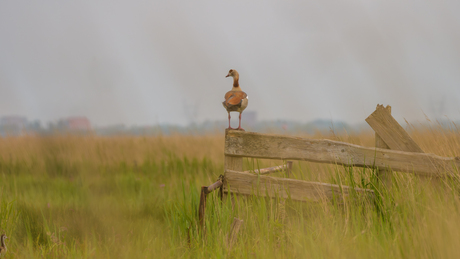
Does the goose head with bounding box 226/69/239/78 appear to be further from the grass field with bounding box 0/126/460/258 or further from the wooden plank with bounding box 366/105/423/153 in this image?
the wooden plank with bounding box 366/105/423/153

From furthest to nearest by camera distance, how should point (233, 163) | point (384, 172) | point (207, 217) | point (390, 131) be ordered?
point (233, 163) < point (390, 131) < point (384, 172) < point (207, 217)

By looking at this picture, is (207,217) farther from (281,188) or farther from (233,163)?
(281,188)

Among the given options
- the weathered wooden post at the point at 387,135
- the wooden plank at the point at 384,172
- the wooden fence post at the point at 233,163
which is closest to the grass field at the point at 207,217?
the wooden plank at the point at 384,172

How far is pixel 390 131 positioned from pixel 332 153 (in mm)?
780

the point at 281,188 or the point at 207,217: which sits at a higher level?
the point at 281,188

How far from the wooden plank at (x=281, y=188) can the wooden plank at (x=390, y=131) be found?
2.33ft

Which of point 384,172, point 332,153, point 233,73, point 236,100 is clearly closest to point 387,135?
point 384,172

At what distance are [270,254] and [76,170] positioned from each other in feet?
20.1

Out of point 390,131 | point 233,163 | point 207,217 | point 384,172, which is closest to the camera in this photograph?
point 207,217

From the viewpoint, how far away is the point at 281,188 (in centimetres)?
420

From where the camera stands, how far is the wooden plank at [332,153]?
399 cm

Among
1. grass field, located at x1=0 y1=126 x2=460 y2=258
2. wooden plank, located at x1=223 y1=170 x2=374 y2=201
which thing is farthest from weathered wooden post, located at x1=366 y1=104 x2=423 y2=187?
wooden plank, located at x1=223 y1=170 x2=374 y2=201

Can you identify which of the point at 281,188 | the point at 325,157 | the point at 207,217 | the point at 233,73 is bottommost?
the point at 207,217

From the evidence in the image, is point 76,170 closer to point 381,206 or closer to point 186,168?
point 186,168
